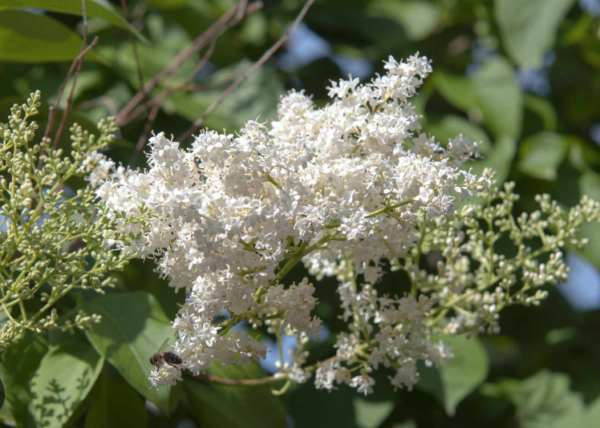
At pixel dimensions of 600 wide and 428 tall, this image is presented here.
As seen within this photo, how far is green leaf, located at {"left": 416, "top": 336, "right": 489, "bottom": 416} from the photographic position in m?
1.73

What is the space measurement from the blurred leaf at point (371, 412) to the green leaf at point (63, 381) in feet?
2.79

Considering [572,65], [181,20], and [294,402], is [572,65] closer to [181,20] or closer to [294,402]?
[181,20]

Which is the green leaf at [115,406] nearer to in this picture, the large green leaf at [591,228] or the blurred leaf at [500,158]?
the blurred leaf at [500,158]

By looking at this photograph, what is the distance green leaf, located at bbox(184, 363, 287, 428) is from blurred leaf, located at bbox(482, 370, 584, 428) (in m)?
1.11

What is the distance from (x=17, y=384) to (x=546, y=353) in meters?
1.95

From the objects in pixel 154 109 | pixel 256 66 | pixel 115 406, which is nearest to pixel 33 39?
pixel 154 109

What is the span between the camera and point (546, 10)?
7.15 ft

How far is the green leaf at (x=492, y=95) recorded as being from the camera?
221 centimetres

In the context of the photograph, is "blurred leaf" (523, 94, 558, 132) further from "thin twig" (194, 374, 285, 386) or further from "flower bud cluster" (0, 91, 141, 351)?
"flower bud cluster" (0, 91, 141, 351)

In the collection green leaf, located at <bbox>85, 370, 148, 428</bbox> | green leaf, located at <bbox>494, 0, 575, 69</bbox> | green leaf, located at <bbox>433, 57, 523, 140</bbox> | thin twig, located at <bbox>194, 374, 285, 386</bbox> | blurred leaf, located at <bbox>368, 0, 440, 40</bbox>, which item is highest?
blurred leaf, located at <bbox>368, 0, 440, 40</bbox>

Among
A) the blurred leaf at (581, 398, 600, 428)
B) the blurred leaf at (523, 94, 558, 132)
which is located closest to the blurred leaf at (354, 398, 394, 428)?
the blurred leaf at (581, 398, 600, 428)

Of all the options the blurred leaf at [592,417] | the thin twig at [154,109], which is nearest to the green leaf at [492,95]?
the blurred leaf at [592,417]

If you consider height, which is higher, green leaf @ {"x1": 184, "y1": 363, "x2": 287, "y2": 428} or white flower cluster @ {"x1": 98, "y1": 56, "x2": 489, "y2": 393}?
white flower cluster @ {"x1": 98, "y1": 56, "x2": 489, "y2": 393}

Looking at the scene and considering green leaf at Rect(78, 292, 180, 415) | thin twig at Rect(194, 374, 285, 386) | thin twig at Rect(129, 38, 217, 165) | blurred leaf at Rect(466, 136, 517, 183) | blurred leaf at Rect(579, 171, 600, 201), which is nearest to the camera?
green leaf at Rect(78, 292, 180, 415)
